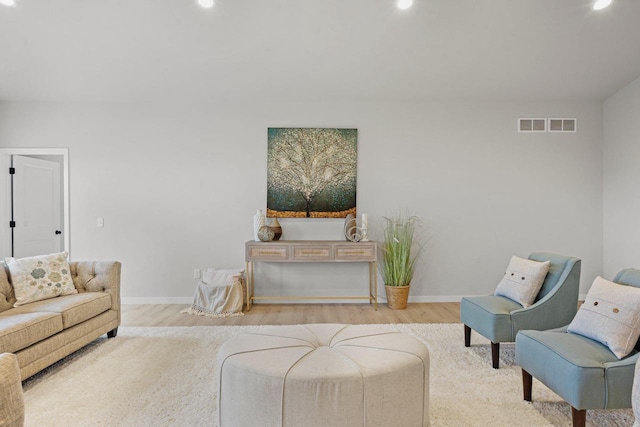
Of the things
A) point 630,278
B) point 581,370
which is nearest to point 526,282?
point 630,278

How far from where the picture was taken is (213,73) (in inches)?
163

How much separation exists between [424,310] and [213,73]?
3806 millimetres

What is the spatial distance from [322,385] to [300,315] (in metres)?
2.61

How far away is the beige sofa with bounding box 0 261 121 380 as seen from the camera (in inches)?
91.7

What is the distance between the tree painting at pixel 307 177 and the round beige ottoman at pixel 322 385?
9.45 ft

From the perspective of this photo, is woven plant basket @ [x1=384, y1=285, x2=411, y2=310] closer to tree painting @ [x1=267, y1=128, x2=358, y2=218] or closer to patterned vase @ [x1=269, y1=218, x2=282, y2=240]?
tree painting @ [x1=267, y1=128, x2=358, y2=218]

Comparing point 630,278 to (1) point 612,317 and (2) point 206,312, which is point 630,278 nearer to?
(1) point 612,317

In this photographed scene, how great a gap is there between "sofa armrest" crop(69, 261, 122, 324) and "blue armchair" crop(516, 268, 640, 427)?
134 inches

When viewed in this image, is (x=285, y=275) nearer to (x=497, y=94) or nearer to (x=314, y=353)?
(x=314, y=353)

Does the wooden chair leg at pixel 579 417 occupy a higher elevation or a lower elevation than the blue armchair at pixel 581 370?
lower

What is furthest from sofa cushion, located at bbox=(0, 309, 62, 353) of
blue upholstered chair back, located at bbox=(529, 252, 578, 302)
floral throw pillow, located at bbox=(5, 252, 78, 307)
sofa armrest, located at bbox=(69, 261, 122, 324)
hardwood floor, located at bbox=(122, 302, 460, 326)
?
blue upholstered chair back, located at bbox=(529, 252, 578, 302)

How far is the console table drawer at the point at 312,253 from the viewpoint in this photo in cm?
430

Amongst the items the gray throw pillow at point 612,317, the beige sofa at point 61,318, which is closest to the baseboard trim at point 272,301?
the beige sofa at point 61,318

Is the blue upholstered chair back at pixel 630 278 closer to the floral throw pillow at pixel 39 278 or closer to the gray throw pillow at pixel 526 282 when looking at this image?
the gray throw pillow at pixel 526 282
